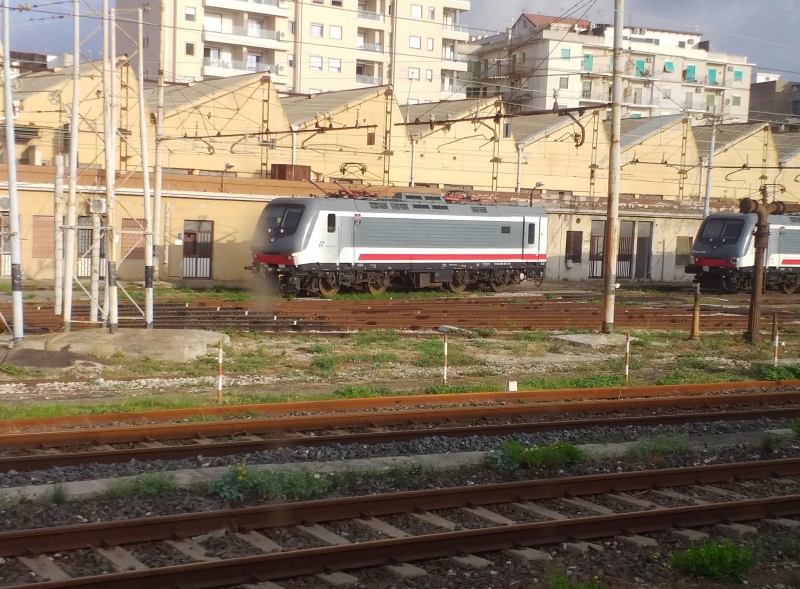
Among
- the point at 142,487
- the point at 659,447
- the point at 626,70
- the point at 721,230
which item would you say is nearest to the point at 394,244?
the point at 721,230

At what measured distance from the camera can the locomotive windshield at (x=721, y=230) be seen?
3578cm

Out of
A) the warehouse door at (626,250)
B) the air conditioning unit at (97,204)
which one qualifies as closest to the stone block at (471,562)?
the air conditioning unit at (97,204)

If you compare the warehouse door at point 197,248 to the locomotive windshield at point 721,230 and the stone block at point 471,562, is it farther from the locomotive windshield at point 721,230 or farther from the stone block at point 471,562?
the stone block at point 471,562

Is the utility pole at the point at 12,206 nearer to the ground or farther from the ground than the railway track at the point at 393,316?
farther from the ground

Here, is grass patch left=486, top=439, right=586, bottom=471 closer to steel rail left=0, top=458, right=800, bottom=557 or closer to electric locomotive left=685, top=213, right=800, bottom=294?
steel rail left=0, top=458, right=800, bottom=557

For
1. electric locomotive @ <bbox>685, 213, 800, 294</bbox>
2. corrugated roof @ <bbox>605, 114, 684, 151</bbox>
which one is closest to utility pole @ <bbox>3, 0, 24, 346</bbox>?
electric locomotive @ <bbox>685, 213, 800, 294</bbox>

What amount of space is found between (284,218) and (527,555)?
23.6m

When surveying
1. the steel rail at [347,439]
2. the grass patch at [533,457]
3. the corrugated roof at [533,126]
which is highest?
the corrugated roof at [533,126]

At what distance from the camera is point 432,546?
7102mm

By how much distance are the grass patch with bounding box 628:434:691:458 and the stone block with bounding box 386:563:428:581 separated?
178 inches

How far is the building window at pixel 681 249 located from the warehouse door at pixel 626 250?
3.02 metres

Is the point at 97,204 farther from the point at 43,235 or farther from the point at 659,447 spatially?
the point at 43,235

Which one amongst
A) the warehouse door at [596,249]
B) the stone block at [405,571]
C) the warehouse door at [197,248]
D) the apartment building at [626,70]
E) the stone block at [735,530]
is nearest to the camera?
the stone block at [405,571]

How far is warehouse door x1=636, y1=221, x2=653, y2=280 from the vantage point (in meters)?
45.7
